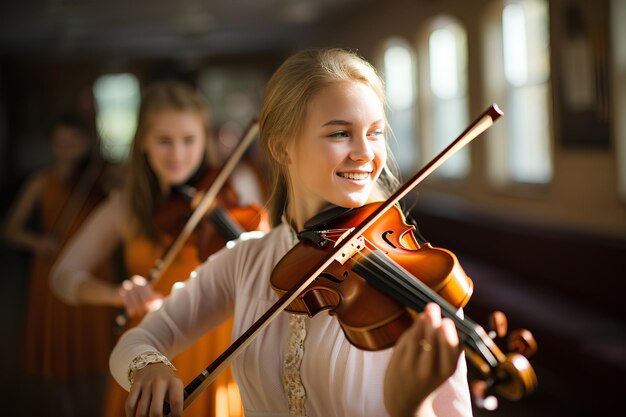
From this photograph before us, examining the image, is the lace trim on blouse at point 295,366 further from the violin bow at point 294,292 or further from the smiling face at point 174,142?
the smiling face at point 174,142

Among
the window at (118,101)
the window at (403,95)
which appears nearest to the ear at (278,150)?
the window at (403,95)

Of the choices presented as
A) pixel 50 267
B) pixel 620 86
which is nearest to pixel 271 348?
pixel 50 267

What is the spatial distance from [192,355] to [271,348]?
56cm

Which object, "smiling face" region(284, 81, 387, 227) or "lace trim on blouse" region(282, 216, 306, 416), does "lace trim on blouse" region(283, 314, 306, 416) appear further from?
"smiling face" region(284, 81, 387, 227)

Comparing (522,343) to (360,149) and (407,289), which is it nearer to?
(407,289)

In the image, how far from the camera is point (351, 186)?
1.00m

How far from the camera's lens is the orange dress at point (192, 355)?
1343mm

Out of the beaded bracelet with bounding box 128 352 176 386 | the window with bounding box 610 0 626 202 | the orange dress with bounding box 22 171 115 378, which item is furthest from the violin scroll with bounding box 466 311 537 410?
the window with bounding box 610 0 626 202

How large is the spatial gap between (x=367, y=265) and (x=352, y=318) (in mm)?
84

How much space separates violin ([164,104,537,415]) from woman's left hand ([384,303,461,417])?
0.03 meters

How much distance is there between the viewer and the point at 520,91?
5590mm

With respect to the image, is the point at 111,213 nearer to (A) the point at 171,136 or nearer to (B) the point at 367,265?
(A) the point at 171,136

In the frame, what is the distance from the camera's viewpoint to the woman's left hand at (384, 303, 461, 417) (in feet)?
2.53

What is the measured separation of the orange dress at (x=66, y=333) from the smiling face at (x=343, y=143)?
2.28m
